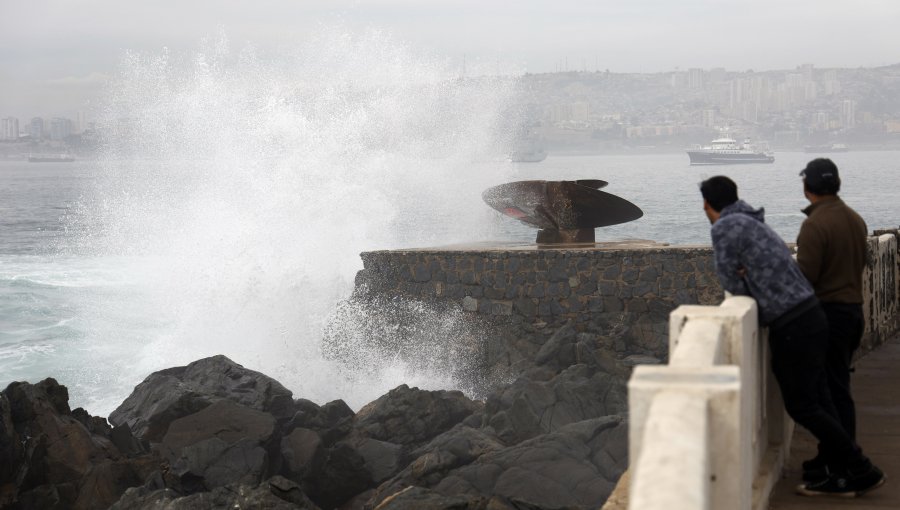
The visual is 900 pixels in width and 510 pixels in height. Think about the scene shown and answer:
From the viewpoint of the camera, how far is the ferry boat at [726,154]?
429 feet

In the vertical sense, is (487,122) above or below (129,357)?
above

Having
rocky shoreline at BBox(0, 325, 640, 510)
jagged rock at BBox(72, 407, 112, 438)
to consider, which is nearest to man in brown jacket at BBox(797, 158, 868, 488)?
rocky shoreline at BBox(0, 325, 640, 510)

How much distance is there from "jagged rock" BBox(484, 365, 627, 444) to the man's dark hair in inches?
264

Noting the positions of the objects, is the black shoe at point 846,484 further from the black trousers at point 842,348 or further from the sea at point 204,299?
the sea at point 204,299

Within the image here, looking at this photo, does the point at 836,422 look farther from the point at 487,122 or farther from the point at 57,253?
the point at 57,253

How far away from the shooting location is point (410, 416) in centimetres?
1171

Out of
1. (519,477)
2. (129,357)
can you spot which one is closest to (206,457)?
(519,477)

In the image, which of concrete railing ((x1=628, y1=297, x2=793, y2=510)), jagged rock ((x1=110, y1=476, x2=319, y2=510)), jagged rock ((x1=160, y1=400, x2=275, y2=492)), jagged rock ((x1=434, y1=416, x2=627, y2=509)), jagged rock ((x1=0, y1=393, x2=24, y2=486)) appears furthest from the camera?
jagged rock ((x1=160, y1=400, x2=275, y2=492))

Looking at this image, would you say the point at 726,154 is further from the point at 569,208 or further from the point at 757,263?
the point at 757,263

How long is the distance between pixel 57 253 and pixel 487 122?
1675 cm

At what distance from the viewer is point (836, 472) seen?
4.49 metres

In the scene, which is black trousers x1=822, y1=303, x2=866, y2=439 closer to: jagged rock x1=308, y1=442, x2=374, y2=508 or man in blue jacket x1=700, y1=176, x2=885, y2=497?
man in blue jacket x1=700, y1=176, x2=885, y2=497

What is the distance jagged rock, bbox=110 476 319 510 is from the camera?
7758 millimetres

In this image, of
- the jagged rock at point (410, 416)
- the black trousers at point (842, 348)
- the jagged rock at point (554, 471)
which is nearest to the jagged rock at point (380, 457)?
the jagged rock at point (410, 416)
